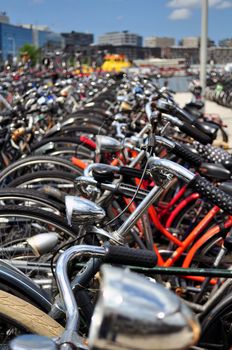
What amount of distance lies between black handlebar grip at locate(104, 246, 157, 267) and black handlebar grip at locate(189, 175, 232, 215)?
0.62 m

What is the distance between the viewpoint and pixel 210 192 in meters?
1.93

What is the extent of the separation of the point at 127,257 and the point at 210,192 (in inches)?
28.0

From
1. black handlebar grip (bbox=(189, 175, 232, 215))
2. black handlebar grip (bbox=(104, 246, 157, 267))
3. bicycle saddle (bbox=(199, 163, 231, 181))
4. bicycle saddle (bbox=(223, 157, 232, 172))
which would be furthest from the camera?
bicycle saddle (bbox=(223, 157, 232, 172))

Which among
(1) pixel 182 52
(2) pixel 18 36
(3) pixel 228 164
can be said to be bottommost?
(3) pixel 228 164

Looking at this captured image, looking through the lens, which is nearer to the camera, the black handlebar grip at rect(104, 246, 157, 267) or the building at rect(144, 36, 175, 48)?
the black handlebar grip at rect(104, 246, 157, 267)

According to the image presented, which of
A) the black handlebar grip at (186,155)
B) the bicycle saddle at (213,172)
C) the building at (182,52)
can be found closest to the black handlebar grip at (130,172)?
the black handlebar grip at (186,155)

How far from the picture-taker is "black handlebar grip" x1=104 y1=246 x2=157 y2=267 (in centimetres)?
132

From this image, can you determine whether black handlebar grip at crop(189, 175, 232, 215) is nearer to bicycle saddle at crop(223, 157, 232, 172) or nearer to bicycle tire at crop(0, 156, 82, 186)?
bicycle saddle at crop(223, 157, 232, 172)

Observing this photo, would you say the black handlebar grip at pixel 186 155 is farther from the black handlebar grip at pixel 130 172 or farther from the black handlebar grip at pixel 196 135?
the black handlebar grip at pixel 196 135

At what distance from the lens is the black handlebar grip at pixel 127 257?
132cm

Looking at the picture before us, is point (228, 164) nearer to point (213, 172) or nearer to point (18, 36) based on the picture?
point (213, 172)

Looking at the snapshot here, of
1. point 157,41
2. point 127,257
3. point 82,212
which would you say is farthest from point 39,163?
point 157,41

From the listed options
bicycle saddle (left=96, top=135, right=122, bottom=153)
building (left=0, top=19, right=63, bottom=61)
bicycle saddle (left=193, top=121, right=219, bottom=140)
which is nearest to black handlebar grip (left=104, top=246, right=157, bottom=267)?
bicycle saddle (left=96, top=135, right=122, bottom=153)

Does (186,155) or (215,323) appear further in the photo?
(186,155)
